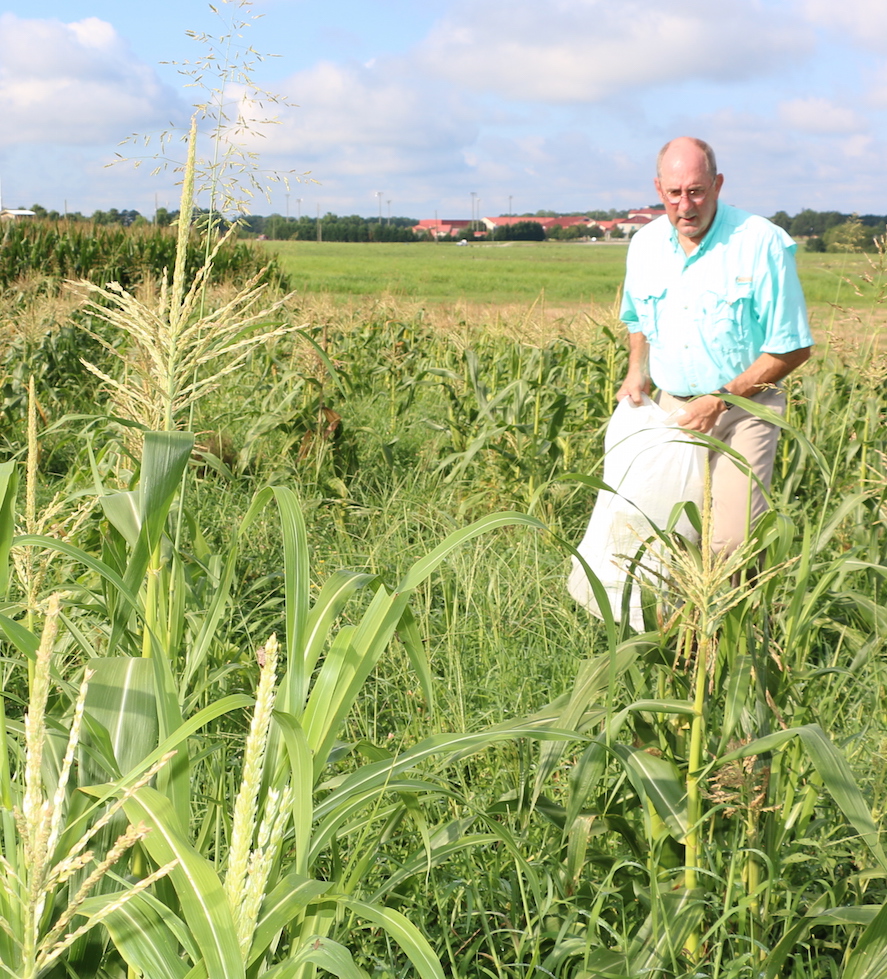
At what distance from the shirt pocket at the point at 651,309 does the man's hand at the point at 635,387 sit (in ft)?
0.52

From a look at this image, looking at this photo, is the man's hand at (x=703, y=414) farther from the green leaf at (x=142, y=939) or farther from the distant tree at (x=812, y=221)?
the distant tree at (x=812, y=221)

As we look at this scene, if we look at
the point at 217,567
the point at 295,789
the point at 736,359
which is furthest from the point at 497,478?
the point at 295,789

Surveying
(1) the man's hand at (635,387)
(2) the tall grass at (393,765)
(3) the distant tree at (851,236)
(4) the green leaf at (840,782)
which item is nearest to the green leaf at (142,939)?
(2) the tall grass at (393,765)

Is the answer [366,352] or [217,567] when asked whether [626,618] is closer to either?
[217,567]

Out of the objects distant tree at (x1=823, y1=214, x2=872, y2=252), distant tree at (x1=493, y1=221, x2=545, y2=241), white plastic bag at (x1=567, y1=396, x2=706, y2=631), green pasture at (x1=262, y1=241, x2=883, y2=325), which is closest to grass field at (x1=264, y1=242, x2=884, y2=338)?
green pasture at (x1=262, y1=241, x2=883, y2=325)

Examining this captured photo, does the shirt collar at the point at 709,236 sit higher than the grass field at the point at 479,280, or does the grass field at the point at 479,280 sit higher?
the grass field at the point at 479,280

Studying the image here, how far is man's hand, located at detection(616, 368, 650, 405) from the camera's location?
3.53m

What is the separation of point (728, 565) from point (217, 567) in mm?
1196

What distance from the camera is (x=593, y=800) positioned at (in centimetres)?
198

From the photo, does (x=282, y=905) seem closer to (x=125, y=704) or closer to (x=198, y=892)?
(x=198, y=892)

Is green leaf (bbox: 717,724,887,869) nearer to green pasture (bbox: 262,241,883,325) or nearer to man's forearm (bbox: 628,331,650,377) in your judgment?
man's forearm (bbox: 628,331,650,377)

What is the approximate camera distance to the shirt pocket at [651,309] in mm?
3664

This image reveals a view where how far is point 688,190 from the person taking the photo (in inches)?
131

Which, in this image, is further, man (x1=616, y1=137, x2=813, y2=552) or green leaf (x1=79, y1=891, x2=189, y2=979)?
man (x1=616, y1=137, x2=813, y2=552)
